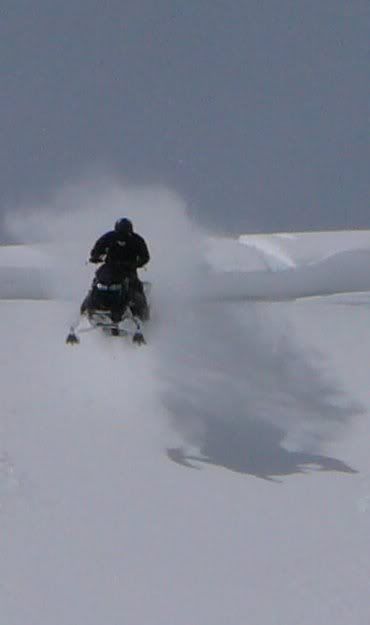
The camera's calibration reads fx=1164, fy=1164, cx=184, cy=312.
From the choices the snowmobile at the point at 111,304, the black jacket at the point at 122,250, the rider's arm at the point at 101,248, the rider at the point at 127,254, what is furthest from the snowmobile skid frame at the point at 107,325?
the rider's arm at the point at 101,248

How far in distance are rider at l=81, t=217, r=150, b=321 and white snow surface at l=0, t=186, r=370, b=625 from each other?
5.46 ft

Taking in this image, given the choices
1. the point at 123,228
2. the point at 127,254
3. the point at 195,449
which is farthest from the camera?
the point at 123,228

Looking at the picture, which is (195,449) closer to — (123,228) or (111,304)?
(111,304)

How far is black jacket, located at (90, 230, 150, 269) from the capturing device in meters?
16.6

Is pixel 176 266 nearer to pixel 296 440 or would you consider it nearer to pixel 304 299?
pixel 304 299

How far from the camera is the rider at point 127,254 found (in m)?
16.4

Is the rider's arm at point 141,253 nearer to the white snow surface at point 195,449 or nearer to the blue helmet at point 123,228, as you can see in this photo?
the blue helmet at point 123,228

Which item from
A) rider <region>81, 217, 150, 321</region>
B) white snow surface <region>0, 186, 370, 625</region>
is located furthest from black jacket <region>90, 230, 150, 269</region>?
white snow surface <region>0, 186, 370, 625</region>

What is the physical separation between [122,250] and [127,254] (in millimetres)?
99

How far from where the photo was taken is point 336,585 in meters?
11.2

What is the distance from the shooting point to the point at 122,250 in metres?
16.6

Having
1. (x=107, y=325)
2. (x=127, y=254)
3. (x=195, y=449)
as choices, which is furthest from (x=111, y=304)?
(x=195, y=449)

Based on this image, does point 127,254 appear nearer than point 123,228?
Yes

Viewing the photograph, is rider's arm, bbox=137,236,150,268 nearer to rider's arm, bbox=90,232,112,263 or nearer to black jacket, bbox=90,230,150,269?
black jacket, bbox=90,230,150,269
